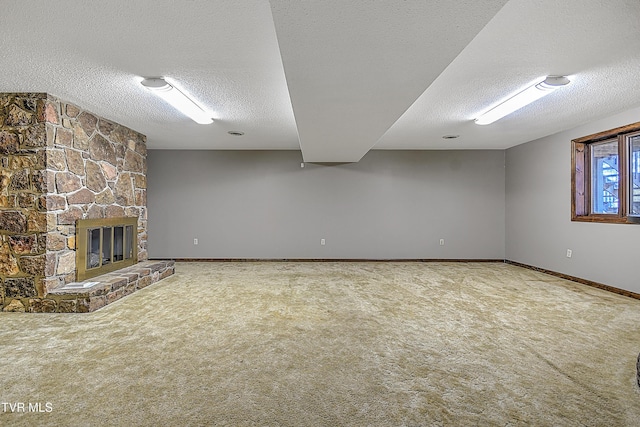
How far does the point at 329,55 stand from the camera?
1920 mm

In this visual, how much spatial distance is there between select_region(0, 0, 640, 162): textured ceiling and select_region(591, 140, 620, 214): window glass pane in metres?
0.68

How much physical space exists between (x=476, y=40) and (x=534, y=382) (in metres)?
2.21

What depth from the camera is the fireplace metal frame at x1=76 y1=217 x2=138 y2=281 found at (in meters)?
3.79

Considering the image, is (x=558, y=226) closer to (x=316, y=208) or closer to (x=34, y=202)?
(x=316, y=208)

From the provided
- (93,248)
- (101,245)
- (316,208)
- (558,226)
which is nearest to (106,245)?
(101,245)

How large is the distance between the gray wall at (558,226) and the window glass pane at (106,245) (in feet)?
21.4

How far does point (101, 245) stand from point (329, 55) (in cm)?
390

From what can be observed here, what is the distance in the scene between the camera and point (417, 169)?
261 inches

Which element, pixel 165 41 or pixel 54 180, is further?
pixel 54 180

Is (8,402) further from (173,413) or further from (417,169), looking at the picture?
(417,169)

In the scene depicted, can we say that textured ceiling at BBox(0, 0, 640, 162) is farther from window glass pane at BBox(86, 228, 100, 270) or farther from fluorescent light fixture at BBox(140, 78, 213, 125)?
window glass pane at BBox(86, 228, 100, 270)

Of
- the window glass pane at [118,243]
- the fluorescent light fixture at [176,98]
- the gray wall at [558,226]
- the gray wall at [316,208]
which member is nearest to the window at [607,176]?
the gray wall at [558,226]

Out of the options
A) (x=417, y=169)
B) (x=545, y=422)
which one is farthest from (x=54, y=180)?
(x=417, y=169)

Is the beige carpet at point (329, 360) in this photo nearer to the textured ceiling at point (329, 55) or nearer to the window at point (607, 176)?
the window at point (607, 176)
